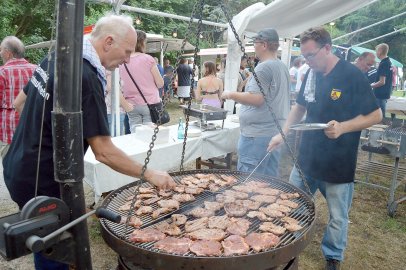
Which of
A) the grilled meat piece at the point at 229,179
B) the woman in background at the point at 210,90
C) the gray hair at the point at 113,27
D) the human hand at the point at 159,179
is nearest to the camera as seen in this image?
the gray hair at the point at 113,27

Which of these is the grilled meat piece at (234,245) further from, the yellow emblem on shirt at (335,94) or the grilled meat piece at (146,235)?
the yellow emblem on shirt at (335,94)

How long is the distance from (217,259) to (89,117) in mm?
1071

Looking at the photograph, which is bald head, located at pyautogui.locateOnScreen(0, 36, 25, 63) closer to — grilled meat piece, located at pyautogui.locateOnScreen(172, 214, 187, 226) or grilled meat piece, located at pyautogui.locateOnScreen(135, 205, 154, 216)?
grilled meat piece, located at pyautogui.locateOnScreen(135, 205, 154, 216)

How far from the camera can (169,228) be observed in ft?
7.48

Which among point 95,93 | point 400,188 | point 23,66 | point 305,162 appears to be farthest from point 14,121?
point 400,188

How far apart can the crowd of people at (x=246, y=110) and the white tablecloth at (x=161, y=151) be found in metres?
0.83

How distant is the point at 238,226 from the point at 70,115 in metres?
1.51

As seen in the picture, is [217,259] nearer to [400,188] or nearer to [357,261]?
[357,261]

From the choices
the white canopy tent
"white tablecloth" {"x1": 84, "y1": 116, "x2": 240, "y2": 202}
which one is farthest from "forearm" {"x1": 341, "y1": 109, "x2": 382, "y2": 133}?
the white canopy tent

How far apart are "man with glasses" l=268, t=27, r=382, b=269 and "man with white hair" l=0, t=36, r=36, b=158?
356 centimetres

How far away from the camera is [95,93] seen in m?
1.93

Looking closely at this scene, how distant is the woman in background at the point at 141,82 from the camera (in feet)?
16.8

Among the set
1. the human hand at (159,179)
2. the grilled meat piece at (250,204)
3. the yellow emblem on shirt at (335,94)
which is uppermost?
the yellow emblem on shirt at (335,94)

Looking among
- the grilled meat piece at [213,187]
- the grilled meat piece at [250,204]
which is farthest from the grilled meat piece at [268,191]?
the grilled meat piece at [213,187]
